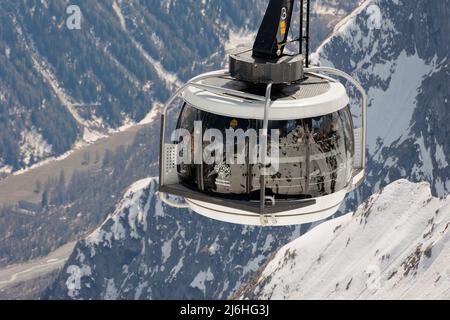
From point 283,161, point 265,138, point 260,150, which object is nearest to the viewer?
point 265,138

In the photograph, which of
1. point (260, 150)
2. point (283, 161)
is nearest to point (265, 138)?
point (260, 150)

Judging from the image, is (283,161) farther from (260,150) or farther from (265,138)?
(265,138)
